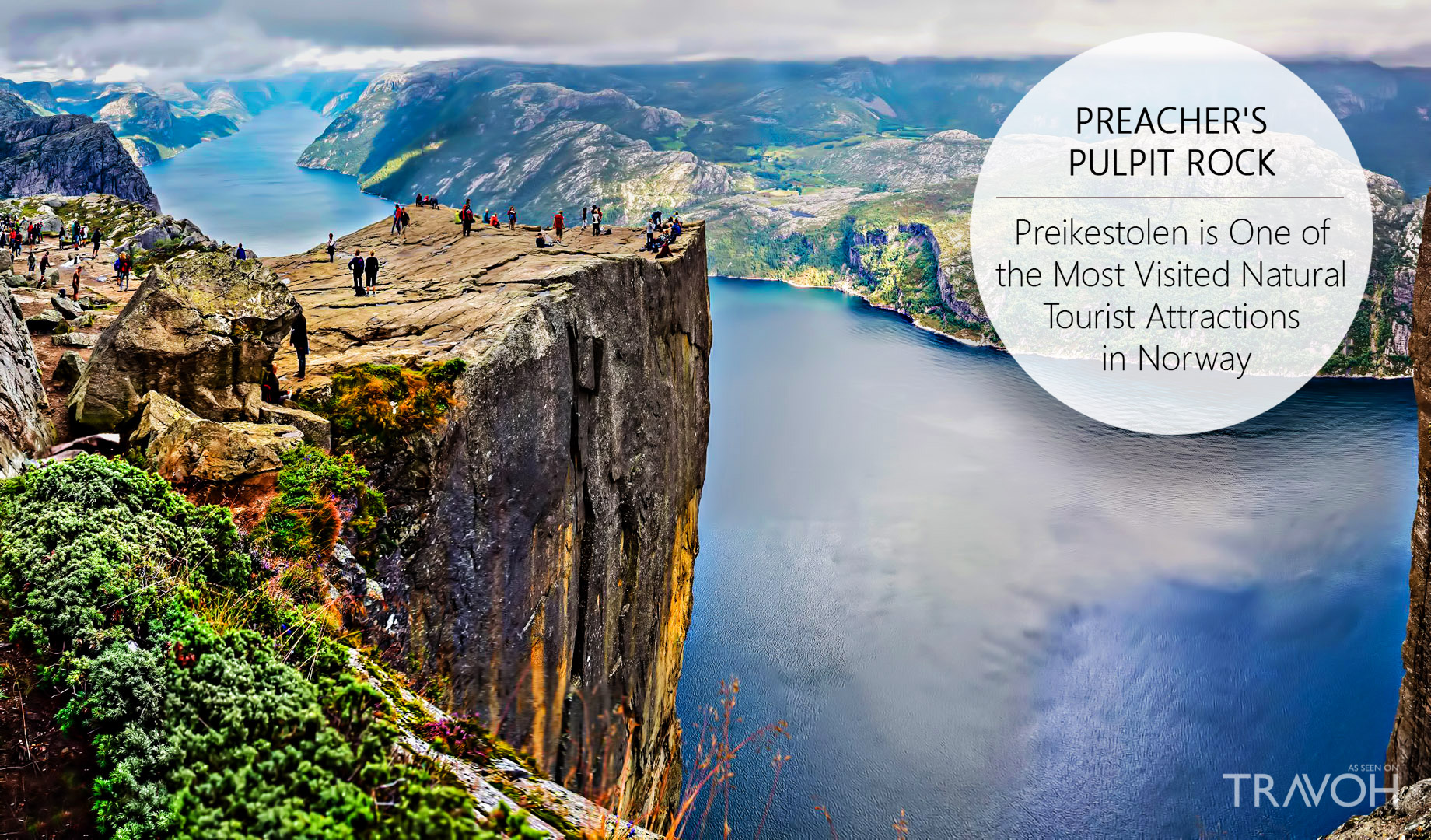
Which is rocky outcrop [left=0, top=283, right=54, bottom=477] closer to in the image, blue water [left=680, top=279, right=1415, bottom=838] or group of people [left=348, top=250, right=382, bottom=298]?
group of people [left=348, top=250, right=382, bottom=298]

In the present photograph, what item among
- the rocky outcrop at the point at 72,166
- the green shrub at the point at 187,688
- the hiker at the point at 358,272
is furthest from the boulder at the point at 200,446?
the rocky outcrop at the point at 72,166

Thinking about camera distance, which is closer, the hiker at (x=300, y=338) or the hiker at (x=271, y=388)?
the hiker at (x=271, y=388)

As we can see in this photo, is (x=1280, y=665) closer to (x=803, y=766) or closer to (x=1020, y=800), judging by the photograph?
(x=1020, y=800)

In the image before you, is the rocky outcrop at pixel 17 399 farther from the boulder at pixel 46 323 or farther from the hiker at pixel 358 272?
the hiker at pixel 358 272

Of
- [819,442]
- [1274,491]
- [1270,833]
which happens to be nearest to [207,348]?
[1270,833]

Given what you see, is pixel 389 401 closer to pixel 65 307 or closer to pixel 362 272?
pixel 362 272

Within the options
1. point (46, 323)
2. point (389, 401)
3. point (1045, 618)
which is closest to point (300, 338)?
point (389, 401)

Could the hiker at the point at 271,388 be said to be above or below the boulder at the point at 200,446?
above
